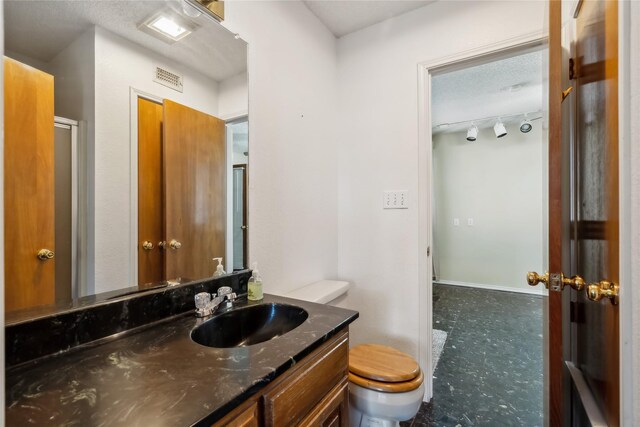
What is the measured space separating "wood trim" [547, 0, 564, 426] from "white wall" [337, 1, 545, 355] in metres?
0.77

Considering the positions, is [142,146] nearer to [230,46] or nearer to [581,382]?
[230,46]

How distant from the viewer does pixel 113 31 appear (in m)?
0.94

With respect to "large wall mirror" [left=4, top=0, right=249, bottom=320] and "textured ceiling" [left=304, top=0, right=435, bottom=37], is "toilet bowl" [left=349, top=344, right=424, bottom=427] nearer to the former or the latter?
"large wall mirror" [left=4, top=0, right=249, bottom=320]

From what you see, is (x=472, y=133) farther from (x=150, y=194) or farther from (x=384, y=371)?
(x=150, y=194)

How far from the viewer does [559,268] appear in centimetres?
94

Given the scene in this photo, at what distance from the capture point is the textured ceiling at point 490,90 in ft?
8.41

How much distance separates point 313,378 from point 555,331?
801 millimetres

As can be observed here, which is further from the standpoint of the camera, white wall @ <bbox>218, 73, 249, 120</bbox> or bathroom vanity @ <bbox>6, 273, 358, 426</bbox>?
white wall @ <bbox>218, 73, 249, 120</bbox>

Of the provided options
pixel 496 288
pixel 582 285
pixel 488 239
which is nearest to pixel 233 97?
pixel 582 285

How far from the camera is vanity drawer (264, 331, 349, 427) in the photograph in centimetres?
71

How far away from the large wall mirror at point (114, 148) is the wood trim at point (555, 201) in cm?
122

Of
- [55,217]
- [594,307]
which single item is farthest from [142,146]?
[594,307]

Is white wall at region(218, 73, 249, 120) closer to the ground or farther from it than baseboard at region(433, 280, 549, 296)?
farther from it

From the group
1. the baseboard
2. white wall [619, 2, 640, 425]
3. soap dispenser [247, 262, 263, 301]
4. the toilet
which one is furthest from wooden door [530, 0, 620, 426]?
the baseboard
